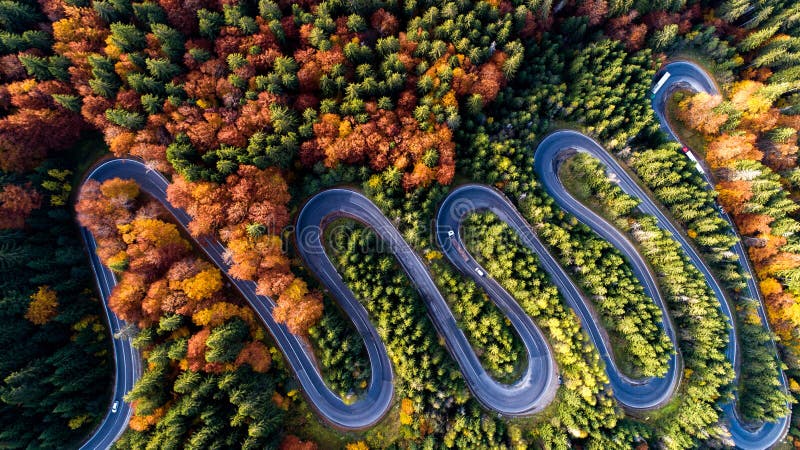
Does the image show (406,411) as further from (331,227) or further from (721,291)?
(721,291)

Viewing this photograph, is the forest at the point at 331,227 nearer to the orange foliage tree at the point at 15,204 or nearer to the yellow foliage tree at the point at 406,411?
the orange foliage tree at the point at 15,204

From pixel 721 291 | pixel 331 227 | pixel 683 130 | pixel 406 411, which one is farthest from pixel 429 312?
pixel 683 130

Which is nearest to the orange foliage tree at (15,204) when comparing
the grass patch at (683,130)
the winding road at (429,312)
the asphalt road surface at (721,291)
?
the winding road at (429,312)

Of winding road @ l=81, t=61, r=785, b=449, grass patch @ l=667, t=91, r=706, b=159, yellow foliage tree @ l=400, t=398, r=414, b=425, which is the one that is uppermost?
grass patch @ l=667, t=91, r=706, b=159

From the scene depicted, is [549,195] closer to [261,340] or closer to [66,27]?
[261,340]

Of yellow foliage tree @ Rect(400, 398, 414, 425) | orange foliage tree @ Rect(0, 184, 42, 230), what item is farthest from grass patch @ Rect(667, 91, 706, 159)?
orange foliage tree @ Rect(0, 184, 42, 230)

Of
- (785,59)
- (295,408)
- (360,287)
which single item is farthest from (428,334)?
(785,59)

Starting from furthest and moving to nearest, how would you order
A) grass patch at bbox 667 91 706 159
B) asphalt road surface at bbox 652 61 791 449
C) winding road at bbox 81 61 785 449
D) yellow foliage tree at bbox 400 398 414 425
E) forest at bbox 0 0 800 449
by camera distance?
grass patch at bbox 667 91 706 159 → asphalt road surface at bbox 652 61 791 449 → winding road at bbox 81 61 785 449 → yellow foliage tree at bbox 400 398 414 425 → forest at bbox 0 0 800 449

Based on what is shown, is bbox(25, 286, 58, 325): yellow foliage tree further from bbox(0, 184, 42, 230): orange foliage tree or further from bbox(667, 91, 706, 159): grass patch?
bbox(667, 91, 706, 159): grass patch
